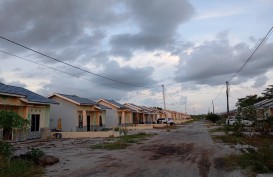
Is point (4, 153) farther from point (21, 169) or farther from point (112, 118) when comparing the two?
point (112, 118)

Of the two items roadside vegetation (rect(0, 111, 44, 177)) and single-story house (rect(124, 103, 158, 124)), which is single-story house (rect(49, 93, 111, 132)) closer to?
roadside vegetation (rect(0, 111, 44, 177))

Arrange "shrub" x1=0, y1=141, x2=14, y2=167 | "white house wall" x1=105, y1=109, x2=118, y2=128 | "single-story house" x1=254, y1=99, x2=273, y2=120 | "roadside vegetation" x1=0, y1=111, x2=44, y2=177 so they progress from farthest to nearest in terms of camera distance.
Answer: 1. "white house wall" x1=105, y1=109, x2=118, y2=128
2. "single-story house" x1=254, y1=99, x2=273, y2=120
3. "shrub" x1=0, y1=141, x2=14, y2=167
4. "roadside vegetation" x1=0, y1=111, x2=44, y2=177

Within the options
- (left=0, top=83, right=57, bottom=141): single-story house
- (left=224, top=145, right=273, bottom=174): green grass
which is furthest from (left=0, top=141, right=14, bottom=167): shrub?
(left=0, top=83, right=57, bottom=141): single-story house

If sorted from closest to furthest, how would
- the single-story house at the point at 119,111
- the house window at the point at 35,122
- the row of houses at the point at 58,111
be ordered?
the row of houses at the point at 58,111
the house window at the point at 35,122
the single-story house at the point at 119,111

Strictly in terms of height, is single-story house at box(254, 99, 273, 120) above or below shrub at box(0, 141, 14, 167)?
above

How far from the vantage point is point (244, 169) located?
13133 mm

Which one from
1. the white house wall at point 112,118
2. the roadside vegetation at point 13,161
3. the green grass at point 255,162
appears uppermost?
the white house wall at point 112,118

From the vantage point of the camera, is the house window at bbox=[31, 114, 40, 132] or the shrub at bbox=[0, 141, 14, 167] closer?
the shrub at bbox=[0, 141, 14, 167]

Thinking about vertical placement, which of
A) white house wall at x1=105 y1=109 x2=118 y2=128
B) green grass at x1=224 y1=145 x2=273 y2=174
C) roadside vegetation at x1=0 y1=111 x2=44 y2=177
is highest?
white house wall at x1=105 y1=109 x2=118 y2=128

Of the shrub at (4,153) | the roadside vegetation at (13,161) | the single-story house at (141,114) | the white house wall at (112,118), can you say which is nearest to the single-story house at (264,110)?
the white house wall at (112,118)

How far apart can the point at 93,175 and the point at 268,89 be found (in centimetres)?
8523

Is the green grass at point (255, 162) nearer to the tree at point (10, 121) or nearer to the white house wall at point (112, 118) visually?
the tree at point (10, 121)

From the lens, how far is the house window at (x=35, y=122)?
2979cm

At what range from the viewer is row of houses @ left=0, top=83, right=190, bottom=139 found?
1054 inches
